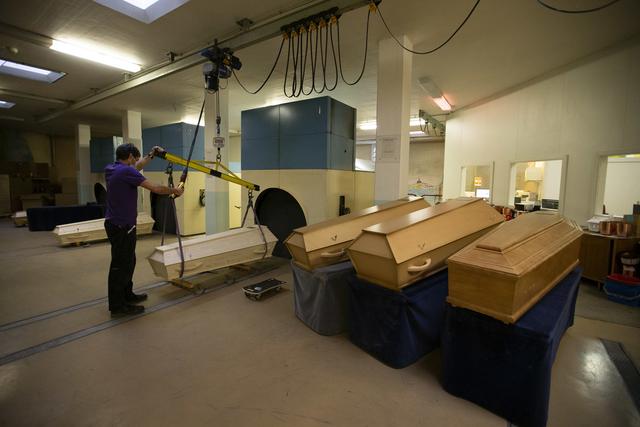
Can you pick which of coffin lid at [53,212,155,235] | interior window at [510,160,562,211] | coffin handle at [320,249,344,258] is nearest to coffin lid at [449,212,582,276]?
coffin handle at [320,249,344,258]

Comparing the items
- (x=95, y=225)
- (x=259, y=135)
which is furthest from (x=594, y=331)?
(x=95, y=225)

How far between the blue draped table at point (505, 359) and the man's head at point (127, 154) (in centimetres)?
333

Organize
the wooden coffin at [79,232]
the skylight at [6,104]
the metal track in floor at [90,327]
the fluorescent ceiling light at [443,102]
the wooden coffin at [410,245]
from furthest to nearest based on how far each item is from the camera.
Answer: the skylight at [6,104]
the fluorescent ceiling light at [443,102]
the wooden coffin at [79,232]
the metal track in floor at [90,327]
the wooden coffin at [410,245]

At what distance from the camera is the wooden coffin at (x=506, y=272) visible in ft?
5.55

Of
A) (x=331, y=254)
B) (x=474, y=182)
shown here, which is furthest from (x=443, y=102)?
(x=331, y=254)

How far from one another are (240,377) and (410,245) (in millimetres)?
1574

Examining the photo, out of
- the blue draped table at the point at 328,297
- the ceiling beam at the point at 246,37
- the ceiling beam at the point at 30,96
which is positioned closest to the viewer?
the blue draped table at the point at 328,297

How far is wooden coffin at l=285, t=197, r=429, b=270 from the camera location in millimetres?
2785

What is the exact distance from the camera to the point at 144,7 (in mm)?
3562

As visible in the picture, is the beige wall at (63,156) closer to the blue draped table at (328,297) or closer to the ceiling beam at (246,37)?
the ceiling beam at (246,37)

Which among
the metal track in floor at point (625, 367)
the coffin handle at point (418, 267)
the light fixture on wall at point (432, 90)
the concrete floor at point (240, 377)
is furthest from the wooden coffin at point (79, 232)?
the metal track in floor at point (625, 367)

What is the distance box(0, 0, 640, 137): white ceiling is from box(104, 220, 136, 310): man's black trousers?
8.52 feet

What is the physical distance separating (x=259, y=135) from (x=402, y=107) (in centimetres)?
268

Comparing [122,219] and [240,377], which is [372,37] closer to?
[122,219]
